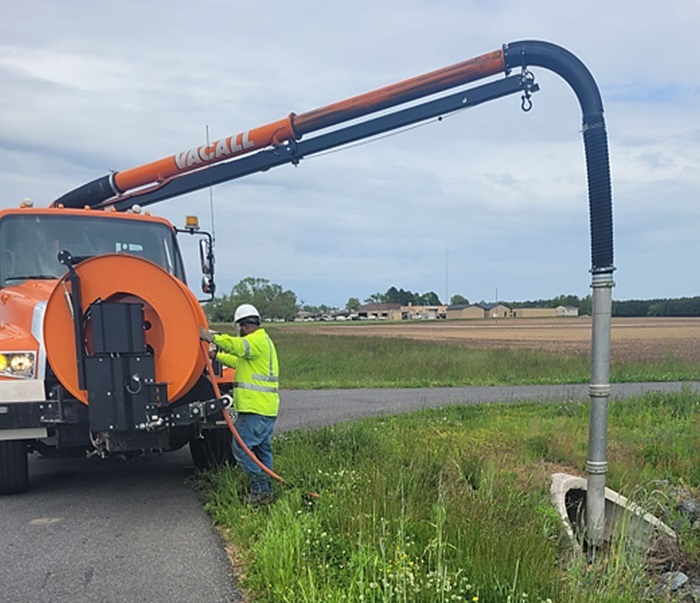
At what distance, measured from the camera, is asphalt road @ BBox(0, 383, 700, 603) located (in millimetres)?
4086

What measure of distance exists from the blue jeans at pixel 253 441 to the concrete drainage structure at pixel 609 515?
2.59 m

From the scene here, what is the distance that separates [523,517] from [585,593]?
1.37m

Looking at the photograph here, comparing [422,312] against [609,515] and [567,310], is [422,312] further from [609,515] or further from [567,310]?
[609,515]

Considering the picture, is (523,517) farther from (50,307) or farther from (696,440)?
(696,440)

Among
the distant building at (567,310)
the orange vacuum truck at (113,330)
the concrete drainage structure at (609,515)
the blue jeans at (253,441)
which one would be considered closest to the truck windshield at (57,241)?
the orange vacuum truck at (113,330)

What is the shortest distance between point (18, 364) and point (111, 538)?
1.73 metres

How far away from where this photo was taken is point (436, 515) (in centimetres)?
450

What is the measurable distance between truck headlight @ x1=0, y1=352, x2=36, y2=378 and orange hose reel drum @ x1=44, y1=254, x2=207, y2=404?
0.29 m

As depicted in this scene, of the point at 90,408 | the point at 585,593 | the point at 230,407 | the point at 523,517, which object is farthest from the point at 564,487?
the point at 90,408

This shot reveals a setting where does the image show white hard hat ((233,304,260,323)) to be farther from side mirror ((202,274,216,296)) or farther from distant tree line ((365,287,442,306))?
distant tree line ((365,287,442,306))

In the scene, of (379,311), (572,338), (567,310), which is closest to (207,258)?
(572,338)

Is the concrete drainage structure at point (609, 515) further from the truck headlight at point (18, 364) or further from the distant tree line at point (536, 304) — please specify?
the distant tree line at point (536, 304)

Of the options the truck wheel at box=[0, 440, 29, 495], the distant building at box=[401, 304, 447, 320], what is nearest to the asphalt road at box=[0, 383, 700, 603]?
the truck wheel at box=[0, 440, 29, 495]

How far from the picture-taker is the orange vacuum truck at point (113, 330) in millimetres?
5383
